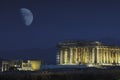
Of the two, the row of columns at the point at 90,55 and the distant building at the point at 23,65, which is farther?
the row of columns at the point at 90,55

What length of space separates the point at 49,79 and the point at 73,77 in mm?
10422

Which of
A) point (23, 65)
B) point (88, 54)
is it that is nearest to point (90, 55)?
point (88, 54)

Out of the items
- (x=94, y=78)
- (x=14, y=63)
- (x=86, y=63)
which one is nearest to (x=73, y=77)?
(x=94, y=78)

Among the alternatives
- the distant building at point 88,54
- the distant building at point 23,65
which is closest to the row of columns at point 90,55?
the distant building at point 88,54

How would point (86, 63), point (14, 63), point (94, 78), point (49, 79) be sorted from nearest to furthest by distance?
point (49, 79), point (94, 78), point (14, 63), point (86, 63)

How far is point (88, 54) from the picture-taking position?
165750 mm

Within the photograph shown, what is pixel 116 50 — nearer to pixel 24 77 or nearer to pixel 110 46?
pixel 110 46

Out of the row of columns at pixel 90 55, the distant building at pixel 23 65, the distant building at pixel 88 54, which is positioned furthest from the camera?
the distant building at pixel 88 54

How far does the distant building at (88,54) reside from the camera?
16525 centimetres

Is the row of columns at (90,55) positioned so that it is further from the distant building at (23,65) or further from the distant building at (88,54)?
the distant building at (23,65)

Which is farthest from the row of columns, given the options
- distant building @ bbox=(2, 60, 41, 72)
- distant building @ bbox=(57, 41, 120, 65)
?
distant building @ bbox=(2, 60, 41, 72)

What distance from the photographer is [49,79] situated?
80.5m

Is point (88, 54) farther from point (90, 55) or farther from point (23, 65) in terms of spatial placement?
point (23, 65)

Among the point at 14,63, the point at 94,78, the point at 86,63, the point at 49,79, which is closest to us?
the point at 49,79
